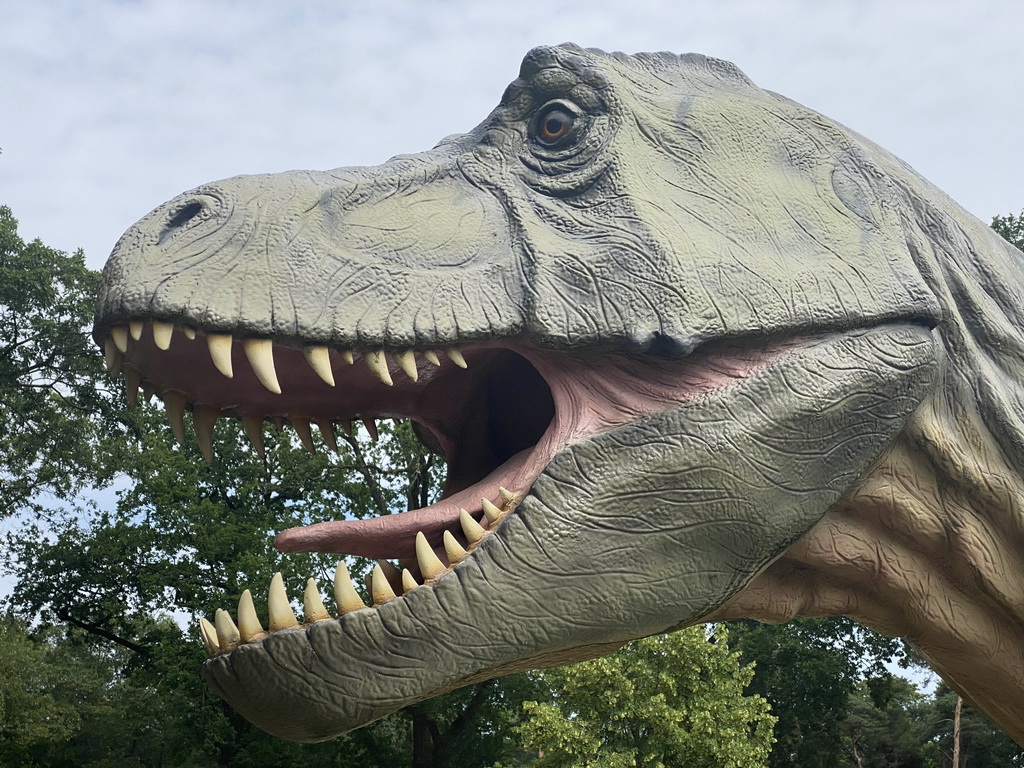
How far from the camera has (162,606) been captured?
998 inches

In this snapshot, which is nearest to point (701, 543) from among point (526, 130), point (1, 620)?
point (526, 130)

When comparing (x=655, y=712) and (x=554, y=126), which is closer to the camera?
(x=554, y=126)

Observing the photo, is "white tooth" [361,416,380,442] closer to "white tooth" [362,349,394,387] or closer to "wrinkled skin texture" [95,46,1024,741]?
"wrinkled skin texture" [95,46,1024,741]

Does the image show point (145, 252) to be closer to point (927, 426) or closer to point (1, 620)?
point (927, 426)

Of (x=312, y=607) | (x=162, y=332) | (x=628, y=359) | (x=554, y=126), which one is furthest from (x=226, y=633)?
(x=554, y=126)

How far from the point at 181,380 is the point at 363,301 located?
25.0 inches

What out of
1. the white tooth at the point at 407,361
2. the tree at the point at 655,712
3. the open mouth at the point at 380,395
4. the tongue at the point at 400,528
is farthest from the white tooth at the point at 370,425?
the tree at the point at 655,712

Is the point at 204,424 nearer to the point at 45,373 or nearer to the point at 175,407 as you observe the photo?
the point at 175,407

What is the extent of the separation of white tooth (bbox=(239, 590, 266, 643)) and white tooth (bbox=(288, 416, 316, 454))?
0.69m

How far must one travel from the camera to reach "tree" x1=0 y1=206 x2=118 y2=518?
1000 inches

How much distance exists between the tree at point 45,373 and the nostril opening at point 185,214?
24.0 meters

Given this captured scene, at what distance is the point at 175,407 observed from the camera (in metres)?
3.15

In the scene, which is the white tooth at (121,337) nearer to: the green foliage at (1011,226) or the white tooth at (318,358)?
the white tooth at (318,358)

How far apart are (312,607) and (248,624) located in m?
0.22
